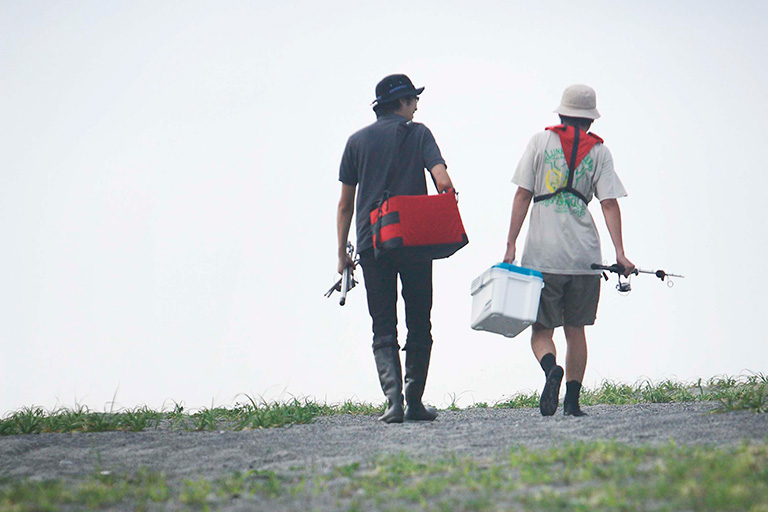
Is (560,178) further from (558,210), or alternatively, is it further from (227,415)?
(227,415)

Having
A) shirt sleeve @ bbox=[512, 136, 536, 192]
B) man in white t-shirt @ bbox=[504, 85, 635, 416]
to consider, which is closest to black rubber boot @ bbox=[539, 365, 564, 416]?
man in white t-shirt @ bbox=[504, 85, 635, 416]

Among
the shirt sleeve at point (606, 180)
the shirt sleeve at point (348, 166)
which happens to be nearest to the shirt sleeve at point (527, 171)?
the shirt sleeve at point (606, 180)

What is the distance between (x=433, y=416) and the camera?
595 cm

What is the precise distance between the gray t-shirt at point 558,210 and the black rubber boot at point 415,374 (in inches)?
36.7

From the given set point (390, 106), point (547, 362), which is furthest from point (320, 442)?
point (390, 106)

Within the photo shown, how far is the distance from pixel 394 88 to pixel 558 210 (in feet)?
4.59

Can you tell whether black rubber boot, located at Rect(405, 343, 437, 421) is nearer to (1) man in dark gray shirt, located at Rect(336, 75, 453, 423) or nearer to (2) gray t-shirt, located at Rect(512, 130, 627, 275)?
(1) man in dark gray shirt, located at Rect(336, 75, 453, 423)

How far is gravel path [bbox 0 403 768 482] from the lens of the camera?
4.46 metres

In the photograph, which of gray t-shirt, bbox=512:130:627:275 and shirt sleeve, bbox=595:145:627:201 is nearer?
gray t-shirt, bbox=512:130:627:275

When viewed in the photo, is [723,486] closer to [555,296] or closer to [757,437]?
[757,437]

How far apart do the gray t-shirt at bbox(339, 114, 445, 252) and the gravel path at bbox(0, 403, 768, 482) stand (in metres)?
1.39

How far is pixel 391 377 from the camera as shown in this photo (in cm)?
572

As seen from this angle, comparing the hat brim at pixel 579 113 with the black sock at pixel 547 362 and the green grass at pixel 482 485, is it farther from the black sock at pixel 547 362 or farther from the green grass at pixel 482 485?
the green grass at pixel 482 485

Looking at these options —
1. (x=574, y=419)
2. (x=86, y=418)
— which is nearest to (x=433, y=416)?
(x=574, y=419)
